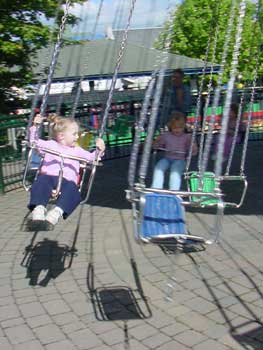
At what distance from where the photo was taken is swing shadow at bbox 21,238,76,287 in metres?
5.71

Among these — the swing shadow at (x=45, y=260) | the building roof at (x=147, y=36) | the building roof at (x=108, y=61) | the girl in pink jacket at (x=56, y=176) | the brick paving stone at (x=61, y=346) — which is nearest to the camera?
the brick paving stone at (x=61, y=346)

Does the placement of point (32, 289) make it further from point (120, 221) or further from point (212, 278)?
point (120, 221)

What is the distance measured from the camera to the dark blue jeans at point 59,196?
4.86 metres

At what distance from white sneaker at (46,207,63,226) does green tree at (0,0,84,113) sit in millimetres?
7355

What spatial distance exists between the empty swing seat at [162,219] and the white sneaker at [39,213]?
3.13 feet

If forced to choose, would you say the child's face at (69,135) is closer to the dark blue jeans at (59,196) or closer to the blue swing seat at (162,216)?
the dark blue jeans at (59,196)

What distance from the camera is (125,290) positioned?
207 inches

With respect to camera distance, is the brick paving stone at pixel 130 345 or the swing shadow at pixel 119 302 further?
the swing shadow at pixel 119 302

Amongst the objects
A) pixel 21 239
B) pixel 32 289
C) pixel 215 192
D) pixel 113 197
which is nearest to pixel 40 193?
pixel 32 289

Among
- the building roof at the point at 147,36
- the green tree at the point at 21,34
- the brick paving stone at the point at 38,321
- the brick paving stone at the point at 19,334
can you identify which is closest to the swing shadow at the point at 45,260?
the brick paving stone at the point at 38,321

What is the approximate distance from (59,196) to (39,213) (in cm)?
29

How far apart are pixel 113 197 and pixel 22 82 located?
15.4ft

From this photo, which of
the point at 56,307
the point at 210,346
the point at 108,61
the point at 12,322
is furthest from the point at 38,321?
the point at 108,61

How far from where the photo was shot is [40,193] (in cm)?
491
